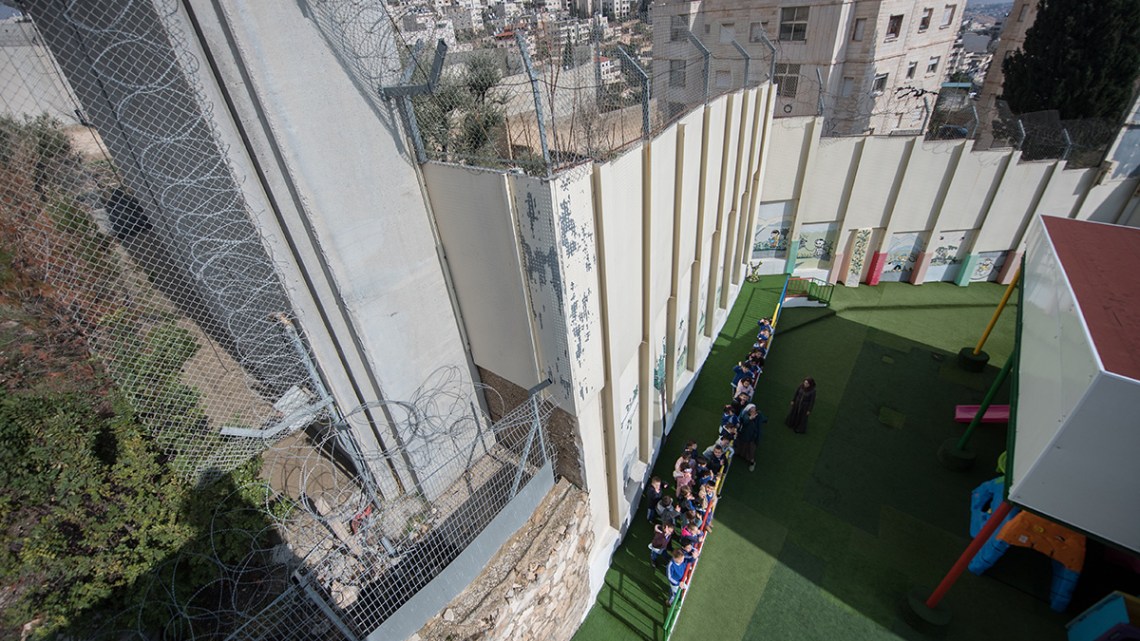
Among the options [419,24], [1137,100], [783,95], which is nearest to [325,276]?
[419,24]

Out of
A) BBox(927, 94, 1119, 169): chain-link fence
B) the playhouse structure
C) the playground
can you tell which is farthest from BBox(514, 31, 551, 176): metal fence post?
BBox(927, 94, 1119, 169): chain-link fence

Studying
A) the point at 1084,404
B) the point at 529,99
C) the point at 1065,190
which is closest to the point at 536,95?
the point at 529,99

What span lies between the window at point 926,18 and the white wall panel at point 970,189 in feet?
35.7

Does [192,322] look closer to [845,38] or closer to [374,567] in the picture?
[374,567]

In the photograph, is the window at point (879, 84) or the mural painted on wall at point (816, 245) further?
the window at point (879, 84)

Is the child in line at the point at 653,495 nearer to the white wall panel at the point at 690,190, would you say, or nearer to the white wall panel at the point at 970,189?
the white wall panel at the point at 690,190

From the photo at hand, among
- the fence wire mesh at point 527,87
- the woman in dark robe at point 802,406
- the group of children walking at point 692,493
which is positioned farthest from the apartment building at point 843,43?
the group of children walking at point 692,493

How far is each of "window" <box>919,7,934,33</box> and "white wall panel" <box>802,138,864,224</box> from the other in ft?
38.9

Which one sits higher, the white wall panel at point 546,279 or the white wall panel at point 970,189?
the white wall panel at point 546,279

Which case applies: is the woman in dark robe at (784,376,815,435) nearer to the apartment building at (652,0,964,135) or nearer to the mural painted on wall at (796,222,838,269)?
the mural painted on wall at (796,222,838,269)

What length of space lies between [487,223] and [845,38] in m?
20.2

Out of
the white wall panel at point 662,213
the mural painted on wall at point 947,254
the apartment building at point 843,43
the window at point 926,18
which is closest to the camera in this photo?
the white wall panel at point 662,213

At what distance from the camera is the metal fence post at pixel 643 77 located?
190 inches

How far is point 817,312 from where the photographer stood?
12.3 meters
